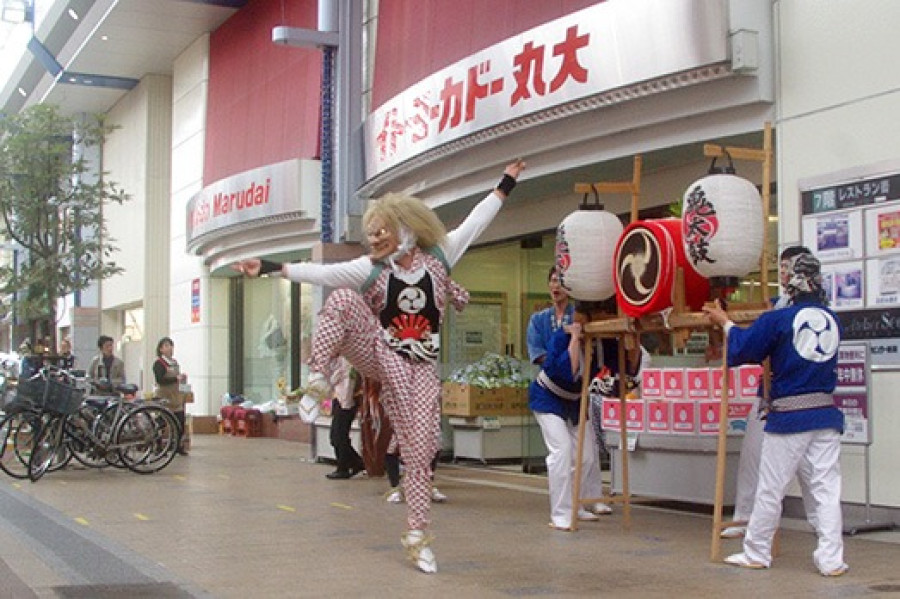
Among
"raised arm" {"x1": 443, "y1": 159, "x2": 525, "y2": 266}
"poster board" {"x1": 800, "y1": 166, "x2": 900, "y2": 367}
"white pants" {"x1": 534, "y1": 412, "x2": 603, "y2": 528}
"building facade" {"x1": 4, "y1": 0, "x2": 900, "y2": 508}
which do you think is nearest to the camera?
"raised arm" {"x1": 443, "y1": 159, "x2": 525, "y2": 266}

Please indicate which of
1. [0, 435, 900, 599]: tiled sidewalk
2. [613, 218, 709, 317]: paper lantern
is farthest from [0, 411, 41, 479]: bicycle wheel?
[613, 218, 709, 317]: paper lantern

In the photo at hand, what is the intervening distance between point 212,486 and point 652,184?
498cm

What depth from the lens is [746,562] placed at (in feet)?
20.7

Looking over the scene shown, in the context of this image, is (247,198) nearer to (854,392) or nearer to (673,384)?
(673,384)

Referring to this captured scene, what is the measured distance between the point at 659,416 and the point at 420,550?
3.22 metres

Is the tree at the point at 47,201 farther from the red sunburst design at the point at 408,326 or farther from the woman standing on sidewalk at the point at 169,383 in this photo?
the red sunburst design at the point at 408,326

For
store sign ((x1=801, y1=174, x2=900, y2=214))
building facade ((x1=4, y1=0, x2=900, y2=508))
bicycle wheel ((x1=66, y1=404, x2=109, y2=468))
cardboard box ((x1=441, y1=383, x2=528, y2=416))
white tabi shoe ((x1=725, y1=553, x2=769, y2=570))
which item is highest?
building facade ((x1=4, y1=0, x2=900, y2=508))

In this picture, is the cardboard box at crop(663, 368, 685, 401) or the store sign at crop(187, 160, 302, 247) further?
the store sign at crop(187, 160, 302, 247)

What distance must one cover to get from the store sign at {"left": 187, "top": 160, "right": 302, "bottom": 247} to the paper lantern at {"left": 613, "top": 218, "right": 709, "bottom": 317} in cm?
1072

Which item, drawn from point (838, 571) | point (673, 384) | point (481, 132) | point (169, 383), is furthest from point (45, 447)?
point (838, 571)

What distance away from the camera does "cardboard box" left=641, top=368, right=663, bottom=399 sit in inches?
365

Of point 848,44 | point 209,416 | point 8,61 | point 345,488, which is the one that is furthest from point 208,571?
point 8,61

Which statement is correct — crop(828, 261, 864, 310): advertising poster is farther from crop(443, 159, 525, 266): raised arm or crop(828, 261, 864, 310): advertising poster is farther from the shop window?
the shop window

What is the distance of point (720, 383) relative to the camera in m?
8.67
